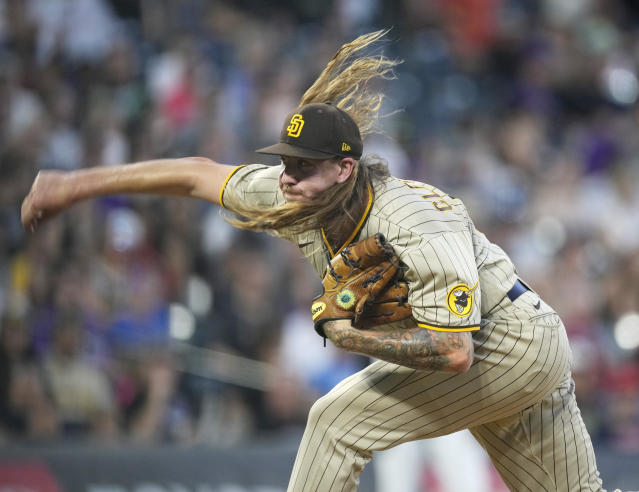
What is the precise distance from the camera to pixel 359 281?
10.6 feet

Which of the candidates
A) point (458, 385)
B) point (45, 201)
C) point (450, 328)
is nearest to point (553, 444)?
point (458, 385)

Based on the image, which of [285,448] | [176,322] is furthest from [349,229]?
[176,322]

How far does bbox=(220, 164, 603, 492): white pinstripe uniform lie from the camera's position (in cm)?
324

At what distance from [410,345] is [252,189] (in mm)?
975

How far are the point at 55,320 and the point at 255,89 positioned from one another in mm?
2910

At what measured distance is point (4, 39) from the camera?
7.78 meters

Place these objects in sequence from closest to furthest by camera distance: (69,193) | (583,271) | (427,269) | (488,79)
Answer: (427,269), (69,193), (583,271), (488,79)

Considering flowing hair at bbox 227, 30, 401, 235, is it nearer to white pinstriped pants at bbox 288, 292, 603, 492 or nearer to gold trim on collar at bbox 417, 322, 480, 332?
gold trim on collar at bbox 417, 322, 480, 332

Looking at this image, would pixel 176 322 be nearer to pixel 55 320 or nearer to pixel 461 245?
pixel 55 320

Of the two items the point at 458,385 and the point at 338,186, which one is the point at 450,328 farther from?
the point at 338,186

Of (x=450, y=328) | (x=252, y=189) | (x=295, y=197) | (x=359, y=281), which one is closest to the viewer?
(x=450, y=328)

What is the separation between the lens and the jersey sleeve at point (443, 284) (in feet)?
10.2

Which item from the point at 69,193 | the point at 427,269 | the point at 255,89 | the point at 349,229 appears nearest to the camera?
the point at 427,269

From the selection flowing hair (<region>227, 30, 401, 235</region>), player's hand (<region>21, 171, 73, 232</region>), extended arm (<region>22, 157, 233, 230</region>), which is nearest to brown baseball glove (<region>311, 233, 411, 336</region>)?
flowing hair (<region>227, 30, 401, 235</region>)
